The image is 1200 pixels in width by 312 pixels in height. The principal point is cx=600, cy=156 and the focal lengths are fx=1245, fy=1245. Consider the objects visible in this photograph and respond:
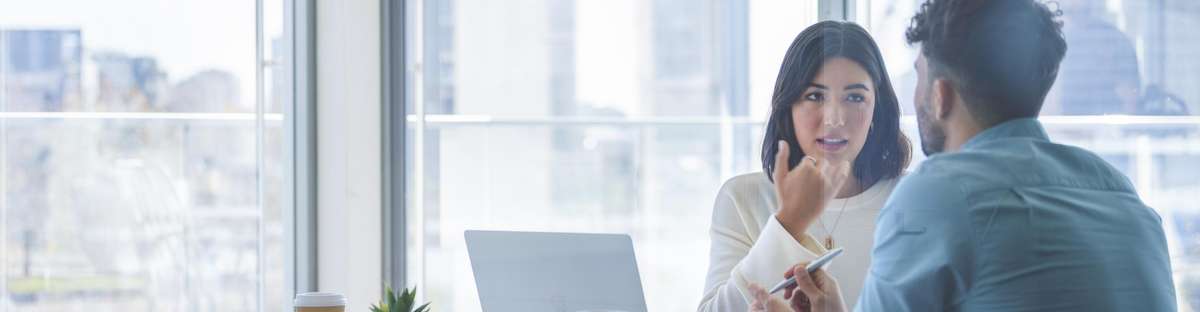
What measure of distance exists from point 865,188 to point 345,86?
2025 mm

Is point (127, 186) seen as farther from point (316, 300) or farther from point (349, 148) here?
point (316, 300)

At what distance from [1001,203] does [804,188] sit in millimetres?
936

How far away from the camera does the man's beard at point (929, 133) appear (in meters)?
1.28

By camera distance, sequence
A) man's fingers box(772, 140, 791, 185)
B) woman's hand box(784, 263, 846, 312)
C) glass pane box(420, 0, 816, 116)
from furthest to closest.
Result: 1. glass pane box(420, 0, 816, 116)
2. man's fingers box(772, 140, 791, 185)
3. woman's hand box(784, 263, 846, 312)

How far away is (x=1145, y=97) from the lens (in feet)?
9.77

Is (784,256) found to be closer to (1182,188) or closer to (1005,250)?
(1005,250)

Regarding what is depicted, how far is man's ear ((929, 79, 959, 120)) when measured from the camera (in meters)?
1.27

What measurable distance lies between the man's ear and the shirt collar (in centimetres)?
4

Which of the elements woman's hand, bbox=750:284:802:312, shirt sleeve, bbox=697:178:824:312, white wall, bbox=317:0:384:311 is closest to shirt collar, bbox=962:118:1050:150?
woman's hand, bbox=750:284:802:312

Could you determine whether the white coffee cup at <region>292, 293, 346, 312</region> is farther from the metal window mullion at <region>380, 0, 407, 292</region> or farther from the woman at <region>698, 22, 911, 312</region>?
the metal window mullion at <region>380, 0, 407, 292</region>

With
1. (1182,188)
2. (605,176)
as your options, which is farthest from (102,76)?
(1182,188)

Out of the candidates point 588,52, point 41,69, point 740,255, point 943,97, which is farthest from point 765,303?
point 588,52

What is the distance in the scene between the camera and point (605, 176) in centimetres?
440

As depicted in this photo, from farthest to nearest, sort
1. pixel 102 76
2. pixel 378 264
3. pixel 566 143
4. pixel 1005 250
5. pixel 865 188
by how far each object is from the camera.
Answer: pixel 566 143
pixel 378 264
pixel 102 76
pixel 865 188
pixel 1005 250
